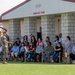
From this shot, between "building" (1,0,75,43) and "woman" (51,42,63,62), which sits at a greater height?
"building" (1,0,75,43)

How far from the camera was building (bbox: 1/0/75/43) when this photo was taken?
22.7 m

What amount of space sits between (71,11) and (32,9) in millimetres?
4903

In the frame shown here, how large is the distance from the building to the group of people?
0.85 m

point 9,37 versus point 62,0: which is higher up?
point 62,0

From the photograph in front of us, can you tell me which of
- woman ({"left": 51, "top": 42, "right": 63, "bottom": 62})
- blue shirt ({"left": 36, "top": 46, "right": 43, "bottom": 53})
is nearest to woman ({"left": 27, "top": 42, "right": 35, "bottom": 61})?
blue shirt ({"left": 36, "top": 46, "right": 43, "bottom": 53})

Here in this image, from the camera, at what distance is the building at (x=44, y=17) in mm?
22656

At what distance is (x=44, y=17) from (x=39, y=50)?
2642 mm

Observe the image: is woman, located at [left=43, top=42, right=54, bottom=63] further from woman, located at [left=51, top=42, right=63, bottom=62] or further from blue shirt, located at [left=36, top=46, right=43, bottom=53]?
blue shirt, located at [left=36, top=46, right=43, bottom=53]

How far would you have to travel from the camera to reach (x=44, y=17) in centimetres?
2511

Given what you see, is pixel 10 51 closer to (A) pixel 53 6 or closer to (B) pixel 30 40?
(B) pixel 30 40

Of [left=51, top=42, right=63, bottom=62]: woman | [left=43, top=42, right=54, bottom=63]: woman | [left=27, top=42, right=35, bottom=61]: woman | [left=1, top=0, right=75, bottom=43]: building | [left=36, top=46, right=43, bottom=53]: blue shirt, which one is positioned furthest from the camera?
[left=27, top=42, right=35, bottom=61]: woman

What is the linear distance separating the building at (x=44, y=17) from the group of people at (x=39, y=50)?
2.80 ft
